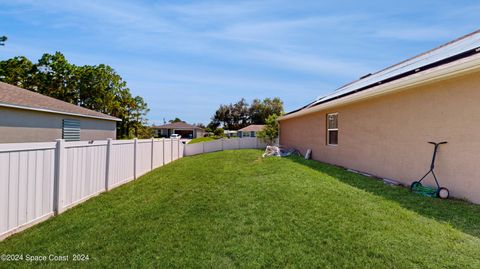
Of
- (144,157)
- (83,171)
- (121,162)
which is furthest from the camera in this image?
(144,157)

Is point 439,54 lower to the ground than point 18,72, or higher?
lower

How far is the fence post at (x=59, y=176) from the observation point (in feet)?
15.1

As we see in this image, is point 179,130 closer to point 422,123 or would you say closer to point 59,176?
point 59,176

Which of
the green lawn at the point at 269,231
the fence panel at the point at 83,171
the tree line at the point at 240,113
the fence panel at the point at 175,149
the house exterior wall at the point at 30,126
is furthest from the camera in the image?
the tree line at the point at 240,113

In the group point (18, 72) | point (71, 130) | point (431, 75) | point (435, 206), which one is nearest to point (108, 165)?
point (435, 206)

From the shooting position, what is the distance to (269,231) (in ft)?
12.2

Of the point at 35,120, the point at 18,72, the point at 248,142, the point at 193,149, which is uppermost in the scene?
the point at 18,72

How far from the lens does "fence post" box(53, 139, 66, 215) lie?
4602mm

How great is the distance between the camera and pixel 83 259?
10.3 ft

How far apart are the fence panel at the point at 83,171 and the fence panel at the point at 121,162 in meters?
0.45

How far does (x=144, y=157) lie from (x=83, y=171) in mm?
4123

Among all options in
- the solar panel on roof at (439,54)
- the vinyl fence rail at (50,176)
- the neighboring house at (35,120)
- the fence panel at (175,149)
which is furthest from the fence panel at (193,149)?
the solar panel on roof at (439,54)

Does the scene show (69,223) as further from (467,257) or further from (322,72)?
(322,72)

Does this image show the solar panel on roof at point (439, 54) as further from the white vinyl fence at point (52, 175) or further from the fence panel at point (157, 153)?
the fence panel at point (157, 153)
